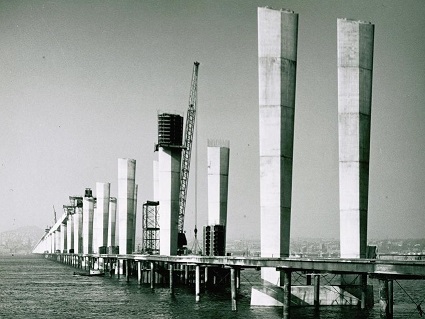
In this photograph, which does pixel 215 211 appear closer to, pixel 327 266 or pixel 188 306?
pixel 188 306

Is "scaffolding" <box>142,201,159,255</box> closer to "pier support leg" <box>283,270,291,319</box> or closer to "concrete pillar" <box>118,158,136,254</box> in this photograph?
"concrete pillar" <box>118,158,136,254</box>

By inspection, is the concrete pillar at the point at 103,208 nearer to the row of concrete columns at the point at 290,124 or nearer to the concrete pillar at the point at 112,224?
the concrete pillar at the point at 112,224

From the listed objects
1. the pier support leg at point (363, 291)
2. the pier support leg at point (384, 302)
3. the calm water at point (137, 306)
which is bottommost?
the calm water at point (137, 306)

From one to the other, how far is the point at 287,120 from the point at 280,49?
5.02m

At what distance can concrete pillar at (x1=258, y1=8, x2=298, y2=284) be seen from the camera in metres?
52.0

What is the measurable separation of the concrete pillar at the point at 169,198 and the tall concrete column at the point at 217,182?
4724mm

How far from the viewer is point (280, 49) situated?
2058 inches

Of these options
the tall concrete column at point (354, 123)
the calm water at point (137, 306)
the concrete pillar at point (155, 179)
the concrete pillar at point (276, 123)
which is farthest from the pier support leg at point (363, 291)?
the concrete pillar at point (155, 179)

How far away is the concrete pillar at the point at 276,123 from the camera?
52031 mm

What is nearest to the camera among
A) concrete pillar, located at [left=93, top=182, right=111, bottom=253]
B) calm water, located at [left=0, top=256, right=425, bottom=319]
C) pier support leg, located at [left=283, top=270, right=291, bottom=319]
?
pier support leg, located at [left=283, top=270, right=291, bottom=319]

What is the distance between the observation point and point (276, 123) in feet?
171

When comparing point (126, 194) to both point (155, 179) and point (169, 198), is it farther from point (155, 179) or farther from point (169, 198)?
point (169, 198)

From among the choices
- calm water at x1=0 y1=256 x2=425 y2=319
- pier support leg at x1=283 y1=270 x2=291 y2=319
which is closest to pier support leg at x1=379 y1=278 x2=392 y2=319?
pier support leg at x1=283 y1=270 x2=291 y2=319

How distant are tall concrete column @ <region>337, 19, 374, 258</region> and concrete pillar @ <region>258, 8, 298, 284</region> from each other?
3.62 meters
